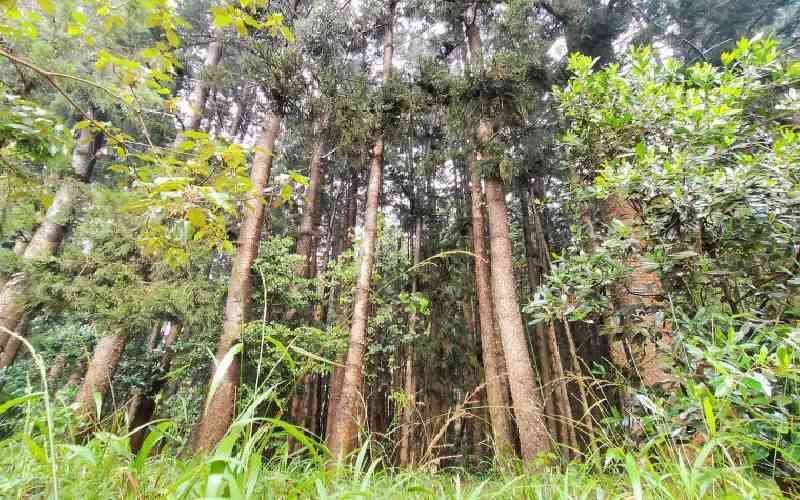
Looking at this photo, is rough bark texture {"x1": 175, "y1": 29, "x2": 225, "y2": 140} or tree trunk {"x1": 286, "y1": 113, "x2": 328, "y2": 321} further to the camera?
Answer: rough bark texture {"x1": 175, "y1": 29, "x2": 225, "y2": 140}

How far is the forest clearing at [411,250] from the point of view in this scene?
113 centimetres

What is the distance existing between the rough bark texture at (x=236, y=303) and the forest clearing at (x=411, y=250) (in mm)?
44

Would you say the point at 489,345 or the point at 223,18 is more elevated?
the point at 223,18

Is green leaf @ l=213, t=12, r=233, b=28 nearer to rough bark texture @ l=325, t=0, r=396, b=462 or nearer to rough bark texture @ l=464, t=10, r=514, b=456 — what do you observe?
rough bark texture @ l=325, t=0, r=396, b=462

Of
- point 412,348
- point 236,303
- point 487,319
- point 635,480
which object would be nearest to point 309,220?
point 236,303

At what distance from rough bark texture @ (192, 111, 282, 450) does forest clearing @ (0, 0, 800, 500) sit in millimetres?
44

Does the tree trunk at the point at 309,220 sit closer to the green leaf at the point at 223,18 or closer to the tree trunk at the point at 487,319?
the tree trunk at the point at 487,319

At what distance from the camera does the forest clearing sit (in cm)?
113

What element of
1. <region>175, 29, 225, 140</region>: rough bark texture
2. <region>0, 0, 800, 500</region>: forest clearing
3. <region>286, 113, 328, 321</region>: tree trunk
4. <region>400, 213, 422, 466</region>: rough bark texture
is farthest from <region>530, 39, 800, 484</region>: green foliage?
<region>175, 29, 225, 140</region>: rough bark texture

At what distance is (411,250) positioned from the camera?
10.9 m

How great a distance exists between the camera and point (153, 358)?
7934mm

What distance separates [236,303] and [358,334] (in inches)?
73.0

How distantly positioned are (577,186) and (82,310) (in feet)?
21.3

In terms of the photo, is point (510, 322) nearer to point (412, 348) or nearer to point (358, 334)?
point (358, 334)
